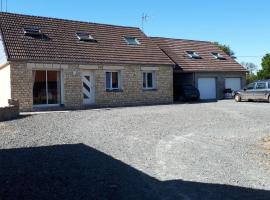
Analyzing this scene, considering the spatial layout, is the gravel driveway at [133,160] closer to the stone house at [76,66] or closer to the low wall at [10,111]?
the low wall at [10,111]

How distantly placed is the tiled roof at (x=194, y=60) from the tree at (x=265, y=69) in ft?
36.6

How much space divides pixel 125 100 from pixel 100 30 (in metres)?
5.69

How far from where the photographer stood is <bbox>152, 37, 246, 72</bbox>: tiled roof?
3266 cm

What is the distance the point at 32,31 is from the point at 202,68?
47.0 feet

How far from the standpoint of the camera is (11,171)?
26.3 ft

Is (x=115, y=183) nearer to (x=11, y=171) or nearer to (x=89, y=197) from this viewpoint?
(x=89, y=197)

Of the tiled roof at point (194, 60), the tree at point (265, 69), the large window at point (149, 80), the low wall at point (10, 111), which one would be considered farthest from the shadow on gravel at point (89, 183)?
the tree at point (265, 69)

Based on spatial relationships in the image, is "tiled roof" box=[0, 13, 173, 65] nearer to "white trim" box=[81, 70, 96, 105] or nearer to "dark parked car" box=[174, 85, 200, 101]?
"white trim" box=[81, 70, 96, 105]

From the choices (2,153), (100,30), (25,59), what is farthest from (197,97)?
(2,153)

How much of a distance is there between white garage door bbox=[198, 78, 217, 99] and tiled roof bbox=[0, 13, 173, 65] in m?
5.38

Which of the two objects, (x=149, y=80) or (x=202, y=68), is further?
(x=202, y=68)

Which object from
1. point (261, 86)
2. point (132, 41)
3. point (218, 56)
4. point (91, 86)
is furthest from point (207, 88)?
point (91, 86)

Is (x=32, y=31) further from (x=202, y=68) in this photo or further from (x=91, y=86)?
(x=202, y=68)

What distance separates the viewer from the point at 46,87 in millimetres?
23281
